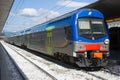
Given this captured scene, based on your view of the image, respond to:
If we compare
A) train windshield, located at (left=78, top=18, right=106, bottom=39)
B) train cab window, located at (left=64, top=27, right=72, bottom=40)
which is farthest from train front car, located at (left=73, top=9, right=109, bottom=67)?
train cab window, located at (left=64, top=27, right=72, bottom=40)

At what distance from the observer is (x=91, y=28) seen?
13766 mm

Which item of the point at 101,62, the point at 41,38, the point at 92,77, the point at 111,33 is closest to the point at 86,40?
the point at 101,62

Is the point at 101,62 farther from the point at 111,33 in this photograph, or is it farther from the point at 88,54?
the point at 111,33

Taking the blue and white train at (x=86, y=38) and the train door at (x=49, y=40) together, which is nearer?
the blue and white train at (x=86, y=38)

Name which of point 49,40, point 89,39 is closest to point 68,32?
point 89,39

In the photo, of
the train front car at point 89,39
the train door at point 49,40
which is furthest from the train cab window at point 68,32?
the train door at point 49,40

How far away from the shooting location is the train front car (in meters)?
13.2

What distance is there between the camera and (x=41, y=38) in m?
22.3

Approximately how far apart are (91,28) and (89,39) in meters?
0.69

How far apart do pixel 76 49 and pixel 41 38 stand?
951cm

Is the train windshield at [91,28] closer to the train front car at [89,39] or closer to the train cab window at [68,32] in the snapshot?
the train front car at [89,39]

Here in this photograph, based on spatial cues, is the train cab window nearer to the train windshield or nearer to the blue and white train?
the blue and white train

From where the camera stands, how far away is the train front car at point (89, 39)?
13.2 metres

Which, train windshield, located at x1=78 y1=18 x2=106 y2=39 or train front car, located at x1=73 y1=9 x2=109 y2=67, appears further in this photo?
train windshield, located at x1=78 y1=18 x2=106 y2=39
